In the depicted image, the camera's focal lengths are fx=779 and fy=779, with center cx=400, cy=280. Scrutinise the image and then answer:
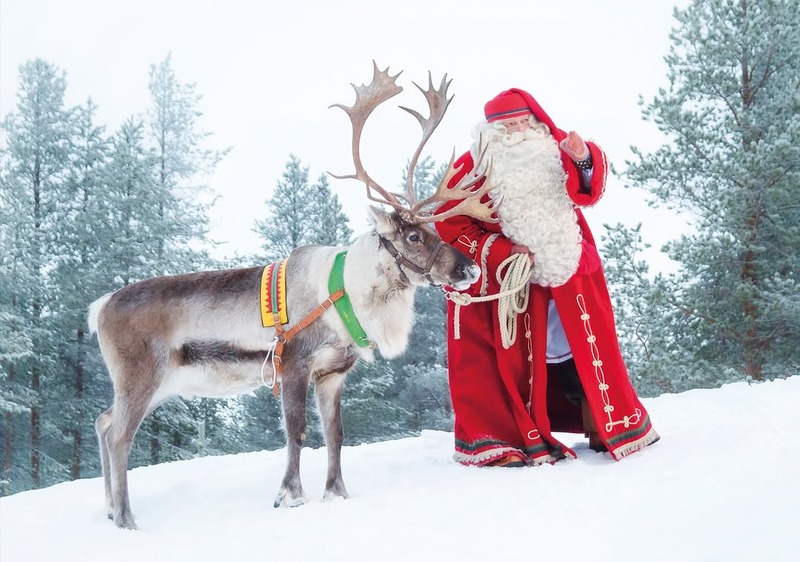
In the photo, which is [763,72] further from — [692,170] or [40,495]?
[40,495]

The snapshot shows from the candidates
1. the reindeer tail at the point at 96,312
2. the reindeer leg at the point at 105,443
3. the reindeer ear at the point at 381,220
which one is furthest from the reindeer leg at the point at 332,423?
the reindeer tail at the point at 96,312

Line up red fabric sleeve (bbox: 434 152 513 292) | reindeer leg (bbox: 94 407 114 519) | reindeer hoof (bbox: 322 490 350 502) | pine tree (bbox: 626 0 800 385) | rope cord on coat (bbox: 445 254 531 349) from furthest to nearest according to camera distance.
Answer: pine tree (bbox: 626 0 800 385), red fabric sleeve (bbox: 434 152 513 292), rope cord on coat (bbox: 445 254 531 349), reindeer leg (bbox: 94 407 114 519), reindeer hoof (bbox: 322 490 350 502)

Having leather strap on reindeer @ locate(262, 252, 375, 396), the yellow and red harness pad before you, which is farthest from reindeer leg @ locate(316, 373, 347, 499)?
the yellow and red harness pad

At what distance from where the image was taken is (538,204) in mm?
4473

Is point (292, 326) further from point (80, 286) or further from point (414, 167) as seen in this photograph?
point (80, 286)

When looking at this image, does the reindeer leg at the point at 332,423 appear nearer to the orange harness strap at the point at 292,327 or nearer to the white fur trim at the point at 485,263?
the orange harness strap at the point at 292,327

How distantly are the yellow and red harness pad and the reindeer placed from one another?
4cm

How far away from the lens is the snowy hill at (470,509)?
2938 millimetres

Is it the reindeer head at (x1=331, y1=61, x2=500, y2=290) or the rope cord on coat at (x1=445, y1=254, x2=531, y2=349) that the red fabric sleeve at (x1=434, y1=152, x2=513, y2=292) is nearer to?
the rope cord on coat at (x1=445, y1=254, x2=531, y2=349)

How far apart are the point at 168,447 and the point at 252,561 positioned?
1206 cm

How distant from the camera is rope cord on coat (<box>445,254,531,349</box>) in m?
4.37

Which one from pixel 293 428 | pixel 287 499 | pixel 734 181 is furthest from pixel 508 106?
pixel 734 181

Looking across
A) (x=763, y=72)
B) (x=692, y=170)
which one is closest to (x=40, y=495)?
(x=692, y=170)

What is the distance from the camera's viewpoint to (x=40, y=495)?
4.69 m
